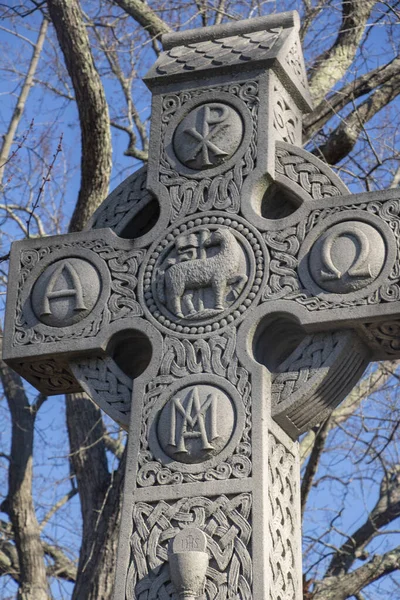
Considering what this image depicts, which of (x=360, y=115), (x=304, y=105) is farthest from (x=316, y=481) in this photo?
(x=304, y=105)

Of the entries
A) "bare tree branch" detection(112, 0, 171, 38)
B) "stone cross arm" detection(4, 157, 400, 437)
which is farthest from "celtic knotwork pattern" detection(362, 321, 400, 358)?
"bare tree branch" detection(112, 0, 171, 38)

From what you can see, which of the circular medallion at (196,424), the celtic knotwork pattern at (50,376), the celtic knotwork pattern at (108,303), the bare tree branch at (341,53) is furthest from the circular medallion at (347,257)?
the bare tree branch at (341,53)

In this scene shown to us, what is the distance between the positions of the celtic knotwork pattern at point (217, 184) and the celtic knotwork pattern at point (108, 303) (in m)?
0.30

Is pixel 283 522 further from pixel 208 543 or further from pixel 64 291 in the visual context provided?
pixel 64 291

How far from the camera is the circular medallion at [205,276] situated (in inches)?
226

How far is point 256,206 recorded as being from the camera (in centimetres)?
595

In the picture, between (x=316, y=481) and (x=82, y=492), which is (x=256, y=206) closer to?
(x=82, y=492)

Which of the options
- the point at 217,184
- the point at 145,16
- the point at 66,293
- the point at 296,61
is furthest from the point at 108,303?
the point at 145,16

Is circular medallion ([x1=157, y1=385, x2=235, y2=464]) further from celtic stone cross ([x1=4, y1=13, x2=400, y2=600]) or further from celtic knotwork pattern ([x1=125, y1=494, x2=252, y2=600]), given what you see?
celtic knotwork pattern ([x1=125, y1=494, x2=252, y2=600])

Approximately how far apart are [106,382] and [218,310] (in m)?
0.60

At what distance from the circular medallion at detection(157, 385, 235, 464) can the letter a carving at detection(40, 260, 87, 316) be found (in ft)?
2.39

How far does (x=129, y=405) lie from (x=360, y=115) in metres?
5.01

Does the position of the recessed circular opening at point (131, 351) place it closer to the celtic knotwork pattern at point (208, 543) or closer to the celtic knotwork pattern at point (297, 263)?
the celtic knotwork pattern at point (297, 263)

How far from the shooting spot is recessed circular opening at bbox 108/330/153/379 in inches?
233
